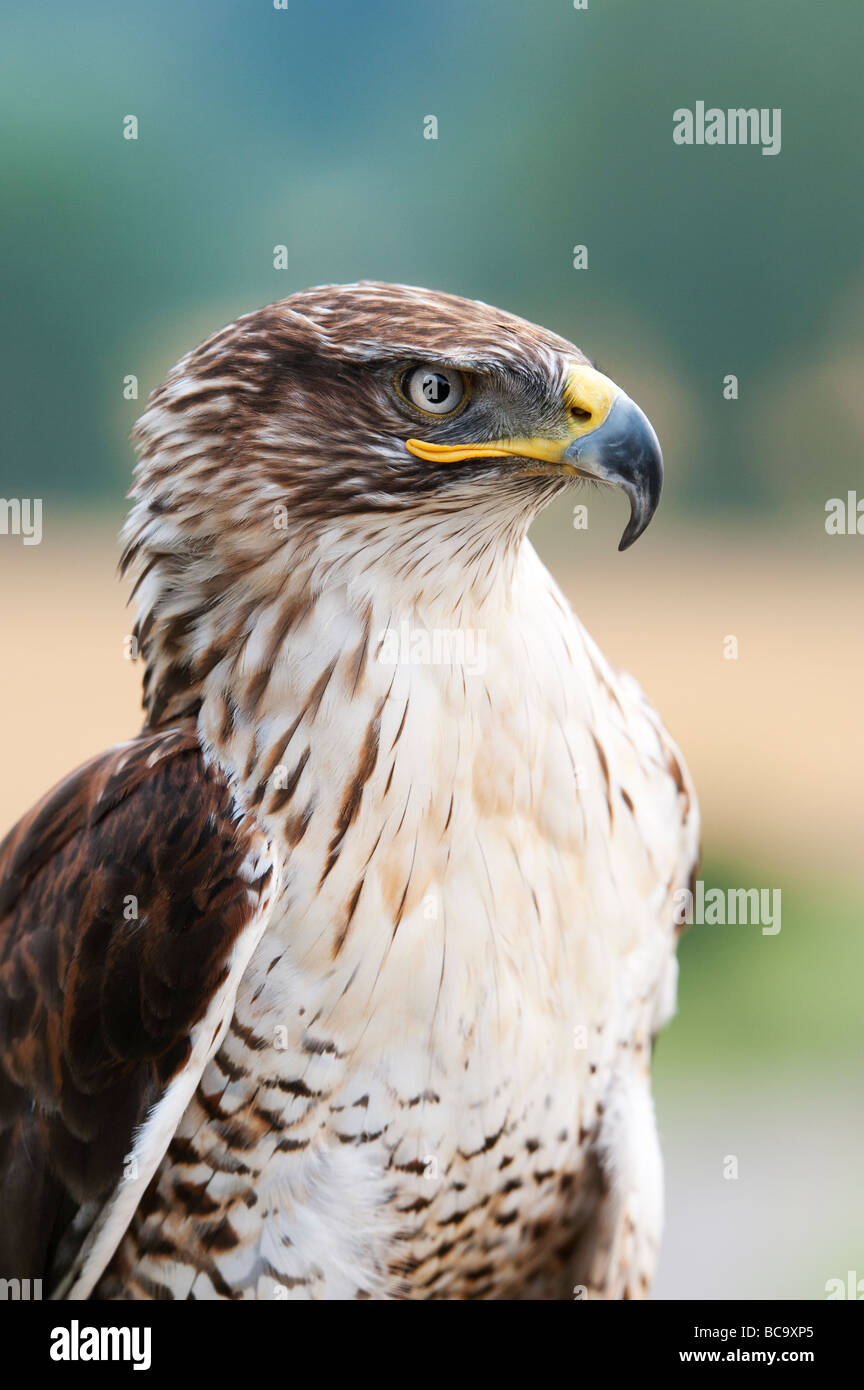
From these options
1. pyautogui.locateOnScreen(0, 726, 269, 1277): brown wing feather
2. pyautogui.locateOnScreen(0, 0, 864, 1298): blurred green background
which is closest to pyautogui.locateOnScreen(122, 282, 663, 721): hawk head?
pyautogui.locateOnScreen(0, 726, 269, 1277): brown wing feather

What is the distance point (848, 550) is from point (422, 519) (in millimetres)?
6965

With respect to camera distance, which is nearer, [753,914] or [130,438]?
[130,438]

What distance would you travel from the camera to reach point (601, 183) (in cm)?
617

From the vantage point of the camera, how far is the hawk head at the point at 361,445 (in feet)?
5.00

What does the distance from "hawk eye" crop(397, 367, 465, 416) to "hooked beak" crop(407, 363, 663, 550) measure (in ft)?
0.21

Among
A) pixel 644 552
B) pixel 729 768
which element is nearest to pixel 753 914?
pixel 729 768

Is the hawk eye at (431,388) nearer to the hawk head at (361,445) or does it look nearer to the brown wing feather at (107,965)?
the hawk head at (361,445)

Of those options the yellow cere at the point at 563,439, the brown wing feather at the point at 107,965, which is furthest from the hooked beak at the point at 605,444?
the brown wing feather at the point at 107,965

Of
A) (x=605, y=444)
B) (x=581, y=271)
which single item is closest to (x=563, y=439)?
(x=605, y=444)

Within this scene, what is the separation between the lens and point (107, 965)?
1.63 metres

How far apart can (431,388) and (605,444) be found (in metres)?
0.20

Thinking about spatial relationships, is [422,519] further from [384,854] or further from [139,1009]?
[139,1009]

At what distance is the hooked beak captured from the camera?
4.98ft

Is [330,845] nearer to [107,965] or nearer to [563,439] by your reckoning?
[107,965]
